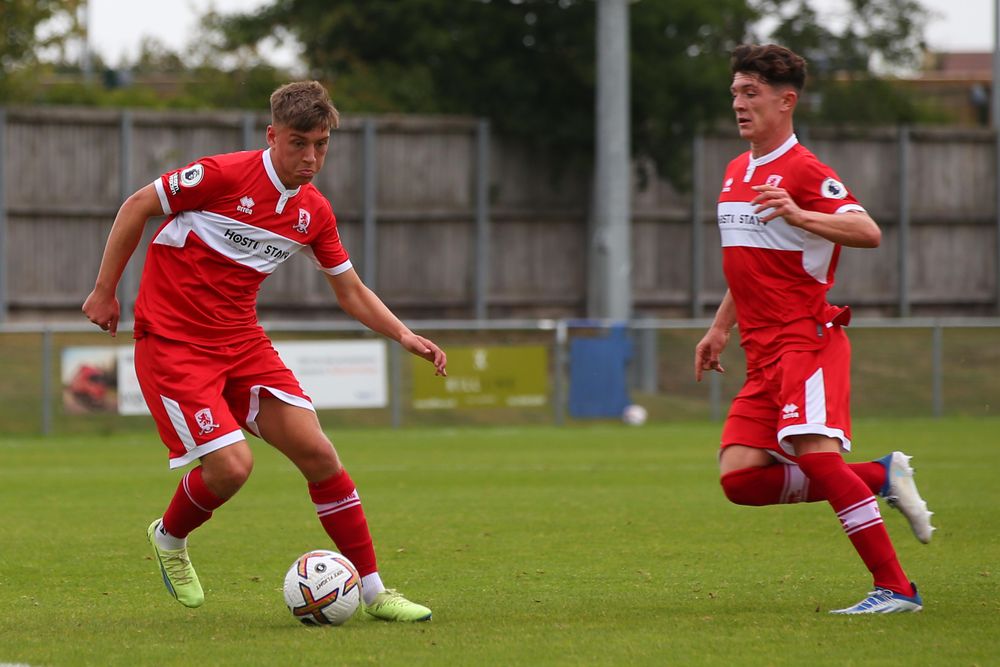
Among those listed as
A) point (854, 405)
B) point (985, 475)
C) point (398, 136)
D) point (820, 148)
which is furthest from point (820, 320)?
point (820, 148)

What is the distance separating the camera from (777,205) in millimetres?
5902

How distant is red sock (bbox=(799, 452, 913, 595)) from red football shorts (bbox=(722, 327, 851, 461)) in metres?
0.12

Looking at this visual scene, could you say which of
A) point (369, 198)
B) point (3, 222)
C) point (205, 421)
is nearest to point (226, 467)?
point (205, 421)

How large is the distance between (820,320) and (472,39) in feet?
66.0

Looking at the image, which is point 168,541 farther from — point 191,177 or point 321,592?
point 191,177

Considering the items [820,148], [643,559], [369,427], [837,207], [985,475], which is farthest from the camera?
[820,148]

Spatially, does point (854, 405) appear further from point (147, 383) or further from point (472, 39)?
point (147, 383)

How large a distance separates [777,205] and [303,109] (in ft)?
6.04

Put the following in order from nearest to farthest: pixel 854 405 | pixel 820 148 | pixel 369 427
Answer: pixel 369 427 < pixel 854 405 < pixel 820 148

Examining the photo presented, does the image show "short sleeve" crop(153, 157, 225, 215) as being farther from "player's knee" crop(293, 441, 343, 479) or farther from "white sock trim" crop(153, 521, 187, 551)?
"white sock trim" crop(153, 521, 187, 551)

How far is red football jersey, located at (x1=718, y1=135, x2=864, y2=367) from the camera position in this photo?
620 cm

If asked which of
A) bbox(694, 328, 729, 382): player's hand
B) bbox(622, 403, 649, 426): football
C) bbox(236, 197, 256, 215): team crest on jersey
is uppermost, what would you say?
bbox(236, 197, 256, 215): team crest on jersey

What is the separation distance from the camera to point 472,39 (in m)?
25.7

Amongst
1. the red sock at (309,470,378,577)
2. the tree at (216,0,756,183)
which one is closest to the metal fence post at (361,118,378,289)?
the tree at (216,0,756,183)
